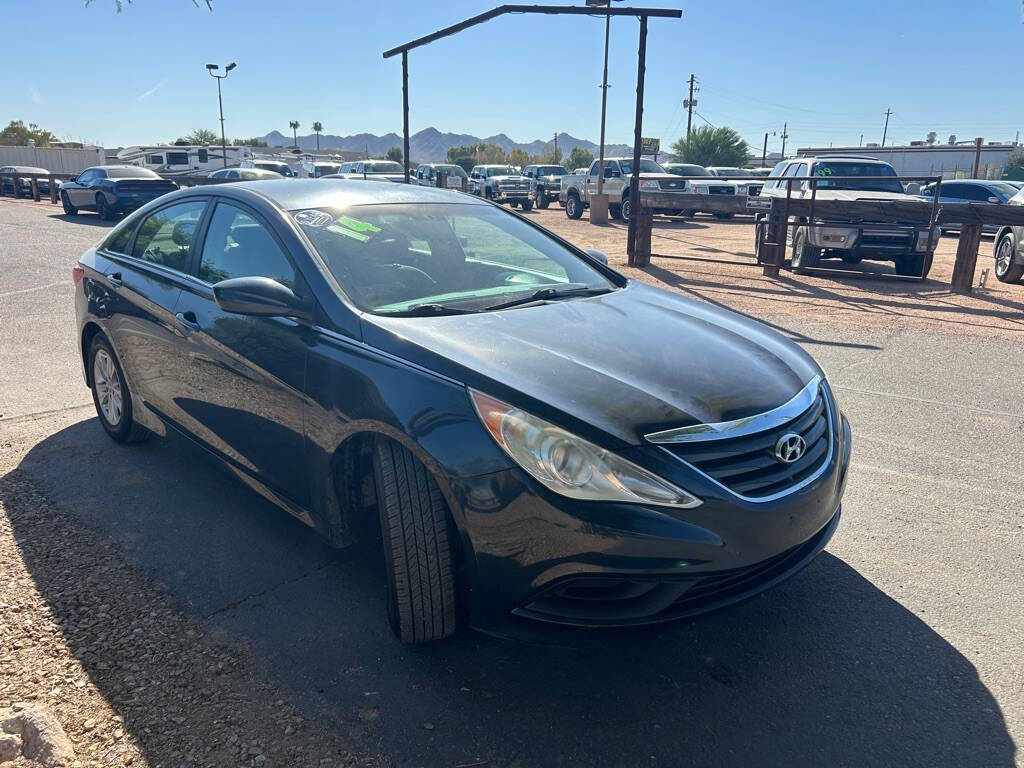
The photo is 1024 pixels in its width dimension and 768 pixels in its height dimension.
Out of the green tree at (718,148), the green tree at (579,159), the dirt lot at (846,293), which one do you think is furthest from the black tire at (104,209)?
the green tree at (579,159)

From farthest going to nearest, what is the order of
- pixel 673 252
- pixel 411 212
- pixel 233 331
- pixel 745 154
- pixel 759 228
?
pixel 745 154 < pixel 673 252 < pixel 759 228 < pixel 411 212 < pixel 233 331

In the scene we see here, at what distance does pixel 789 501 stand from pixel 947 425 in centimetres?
337

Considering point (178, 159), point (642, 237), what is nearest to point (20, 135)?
point (178, 159)

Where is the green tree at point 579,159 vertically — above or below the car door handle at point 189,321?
above

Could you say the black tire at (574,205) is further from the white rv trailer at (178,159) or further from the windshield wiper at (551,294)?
the windshield wiper at (551,294)

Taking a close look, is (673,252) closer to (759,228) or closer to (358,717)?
(759,228)

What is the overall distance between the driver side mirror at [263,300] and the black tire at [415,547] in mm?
763

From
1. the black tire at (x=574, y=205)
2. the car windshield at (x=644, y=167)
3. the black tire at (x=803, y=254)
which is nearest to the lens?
the black tire at (x=803, y=254)

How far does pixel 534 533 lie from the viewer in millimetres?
2340

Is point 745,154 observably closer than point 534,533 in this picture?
No

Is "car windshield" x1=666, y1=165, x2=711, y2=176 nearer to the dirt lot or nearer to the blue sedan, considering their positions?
the dirt lot

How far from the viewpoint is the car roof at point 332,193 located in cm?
365

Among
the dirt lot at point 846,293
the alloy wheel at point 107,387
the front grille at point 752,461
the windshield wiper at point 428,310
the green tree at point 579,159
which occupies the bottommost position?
→ the dirt lot at point 846,293

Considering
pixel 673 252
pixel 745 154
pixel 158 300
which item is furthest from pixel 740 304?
Result: pixel 745 154
